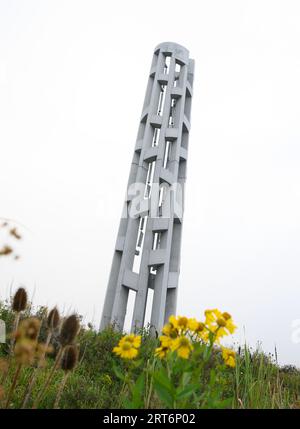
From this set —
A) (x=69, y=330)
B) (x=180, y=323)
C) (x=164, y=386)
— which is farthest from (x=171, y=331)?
(x=69, y=330)

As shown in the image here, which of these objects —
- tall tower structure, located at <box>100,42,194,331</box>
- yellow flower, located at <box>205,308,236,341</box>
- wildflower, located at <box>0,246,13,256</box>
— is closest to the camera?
wildflower, located at <box>0,246,13,256</box>

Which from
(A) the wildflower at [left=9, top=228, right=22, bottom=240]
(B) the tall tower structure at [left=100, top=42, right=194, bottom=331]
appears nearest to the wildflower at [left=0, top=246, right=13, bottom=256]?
(A) the wildflower at [left=9, top=228, right=22, bottom=240]

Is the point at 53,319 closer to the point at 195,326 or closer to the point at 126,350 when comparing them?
the point at 126,350

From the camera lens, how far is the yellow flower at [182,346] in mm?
1614

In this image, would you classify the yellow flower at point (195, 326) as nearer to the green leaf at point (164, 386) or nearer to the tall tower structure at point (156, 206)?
the green leaf at point (164, 386)

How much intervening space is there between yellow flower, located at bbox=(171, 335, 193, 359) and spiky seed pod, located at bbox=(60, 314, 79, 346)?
39 cm

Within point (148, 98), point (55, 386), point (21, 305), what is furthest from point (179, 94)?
point (21, 305)

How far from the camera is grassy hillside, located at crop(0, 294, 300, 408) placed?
1635mm

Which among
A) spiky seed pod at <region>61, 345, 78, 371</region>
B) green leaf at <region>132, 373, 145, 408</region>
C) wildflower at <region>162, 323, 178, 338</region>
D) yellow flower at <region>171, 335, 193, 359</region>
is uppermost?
wildflower at <region>162, 323, 178, 338</region>

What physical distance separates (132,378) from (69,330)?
10.2 feet

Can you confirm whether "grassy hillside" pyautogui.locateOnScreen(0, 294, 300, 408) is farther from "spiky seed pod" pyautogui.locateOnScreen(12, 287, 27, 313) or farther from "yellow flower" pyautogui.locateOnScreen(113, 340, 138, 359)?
"spiky seed pod" pyautogui.locateOnScreen(12, 287, 27, 313)

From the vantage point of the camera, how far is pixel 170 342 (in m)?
1.71
